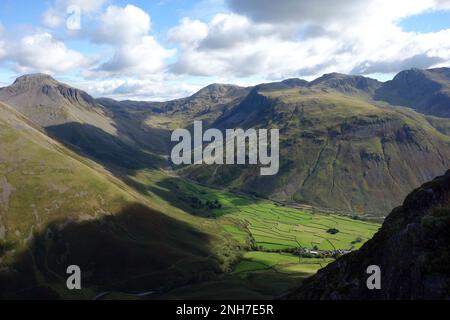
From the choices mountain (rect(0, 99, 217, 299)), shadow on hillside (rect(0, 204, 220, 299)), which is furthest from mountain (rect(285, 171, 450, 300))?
mountain (rect(0, 99, 217, 299))

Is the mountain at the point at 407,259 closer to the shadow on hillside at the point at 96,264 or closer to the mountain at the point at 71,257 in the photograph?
the shadow on hillside at the point at 96,264

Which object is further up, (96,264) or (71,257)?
(71,257)

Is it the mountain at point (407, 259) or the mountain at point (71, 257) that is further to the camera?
the mountain at point (71, 257)

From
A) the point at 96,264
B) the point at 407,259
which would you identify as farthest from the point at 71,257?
the point at 407,259

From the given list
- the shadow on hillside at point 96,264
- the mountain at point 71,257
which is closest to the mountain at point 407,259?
the shadow on hillside at point 96,264

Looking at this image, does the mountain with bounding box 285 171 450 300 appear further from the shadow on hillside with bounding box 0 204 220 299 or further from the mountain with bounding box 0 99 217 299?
the mountain with bounding box 0 99 217 299

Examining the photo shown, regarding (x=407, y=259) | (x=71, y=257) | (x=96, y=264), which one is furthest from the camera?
(x=71, y=257)

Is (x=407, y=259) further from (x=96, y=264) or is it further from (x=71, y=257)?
(x=71, y=257)
